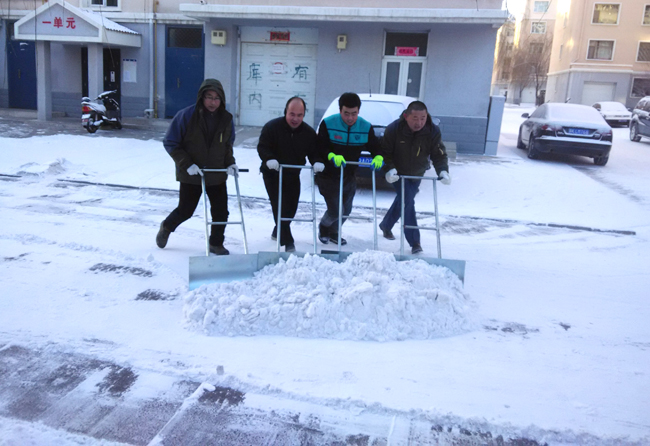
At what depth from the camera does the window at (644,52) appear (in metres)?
35.2

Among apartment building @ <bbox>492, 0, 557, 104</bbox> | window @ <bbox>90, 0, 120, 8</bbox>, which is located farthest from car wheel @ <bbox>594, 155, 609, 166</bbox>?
apartment building @ <bbox>492, 0, 557, 104</bbox>

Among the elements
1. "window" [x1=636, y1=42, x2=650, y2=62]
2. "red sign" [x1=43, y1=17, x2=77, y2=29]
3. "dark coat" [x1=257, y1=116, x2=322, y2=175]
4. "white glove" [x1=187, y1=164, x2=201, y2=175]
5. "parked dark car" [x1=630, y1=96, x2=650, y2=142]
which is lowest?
"white glove" [x1=187, y1=164, x2=201, y2=175]

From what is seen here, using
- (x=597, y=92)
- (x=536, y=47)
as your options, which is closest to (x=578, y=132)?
(x=597, y=92)

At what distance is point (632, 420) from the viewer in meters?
3.01

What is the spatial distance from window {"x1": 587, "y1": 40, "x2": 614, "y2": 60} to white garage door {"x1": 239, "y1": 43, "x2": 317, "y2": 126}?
92.3ft

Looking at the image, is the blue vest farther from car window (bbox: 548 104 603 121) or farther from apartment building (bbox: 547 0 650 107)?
apartment building (bbox: 547 0 650 107)

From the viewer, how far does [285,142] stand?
5.34m

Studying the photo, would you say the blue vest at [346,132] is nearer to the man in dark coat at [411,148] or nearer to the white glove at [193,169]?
the man in dark coat at [411,148]

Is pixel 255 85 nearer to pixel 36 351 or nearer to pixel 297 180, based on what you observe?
pixel 297 180

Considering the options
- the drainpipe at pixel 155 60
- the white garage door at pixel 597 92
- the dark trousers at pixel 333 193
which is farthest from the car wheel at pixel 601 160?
the white garage door at pixel 597 92

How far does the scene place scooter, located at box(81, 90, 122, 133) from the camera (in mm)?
13984

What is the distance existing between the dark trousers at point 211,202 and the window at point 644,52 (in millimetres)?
37884

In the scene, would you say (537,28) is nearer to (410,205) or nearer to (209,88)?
(410,205)

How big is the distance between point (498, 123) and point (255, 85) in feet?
22.1
